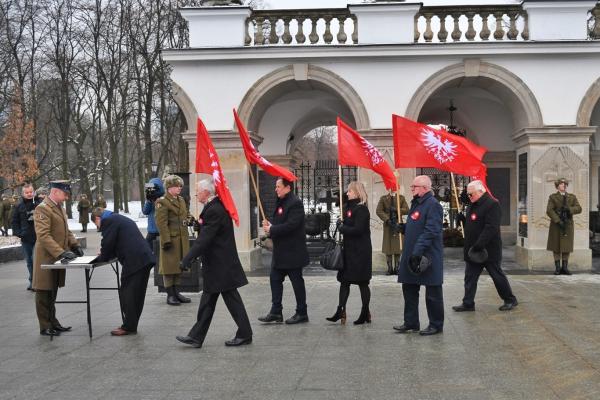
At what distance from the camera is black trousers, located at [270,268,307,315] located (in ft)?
26.6

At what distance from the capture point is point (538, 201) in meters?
13.7

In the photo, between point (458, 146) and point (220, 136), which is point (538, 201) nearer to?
point (458, 146)

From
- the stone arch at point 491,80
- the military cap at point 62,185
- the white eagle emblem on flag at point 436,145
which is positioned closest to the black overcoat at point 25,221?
the military cap at point 62,185

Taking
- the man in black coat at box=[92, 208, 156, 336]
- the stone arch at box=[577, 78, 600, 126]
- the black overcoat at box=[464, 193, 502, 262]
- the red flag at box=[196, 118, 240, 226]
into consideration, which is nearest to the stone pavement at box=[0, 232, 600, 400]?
the man in black coat at box=[92, 208, 156, 336]

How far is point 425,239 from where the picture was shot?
24.2 ft

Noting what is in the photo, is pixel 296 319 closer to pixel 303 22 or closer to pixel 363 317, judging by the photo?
pixel 363 317

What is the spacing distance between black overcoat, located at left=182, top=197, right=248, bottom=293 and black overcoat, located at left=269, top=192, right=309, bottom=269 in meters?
0.95

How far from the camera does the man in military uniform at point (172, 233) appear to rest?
967 cm

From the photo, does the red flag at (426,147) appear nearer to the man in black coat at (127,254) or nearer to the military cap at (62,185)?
the man in black coat at (127,254)

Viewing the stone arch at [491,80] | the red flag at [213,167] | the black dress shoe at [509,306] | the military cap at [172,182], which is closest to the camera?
the red flag at [213,167]

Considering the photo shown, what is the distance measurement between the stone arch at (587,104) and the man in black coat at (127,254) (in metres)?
9.77

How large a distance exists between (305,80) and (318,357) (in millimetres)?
8660

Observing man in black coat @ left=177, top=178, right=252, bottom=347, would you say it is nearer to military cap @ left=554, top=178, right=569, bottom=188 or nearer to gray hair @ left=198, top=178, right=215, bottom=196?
gray hair @ left=198, top=178, right=215, bottom=196

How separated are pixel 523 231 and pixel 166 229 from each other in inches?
320
